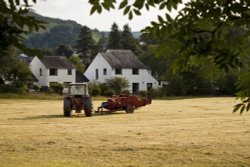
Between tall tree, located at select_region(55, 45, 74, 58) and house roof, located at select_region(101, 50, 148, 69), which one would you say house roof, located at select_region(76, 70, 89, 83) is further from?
tall tree, located at select_region(55, 45, 74, 58)

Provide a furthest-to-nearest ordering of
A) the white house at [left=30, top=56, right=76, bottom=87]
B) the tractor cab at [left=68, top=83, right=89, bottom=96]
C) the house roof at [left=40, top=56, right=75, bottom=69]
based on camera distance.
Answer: the house roof at [left=40, top=56, right=75, bottom=69]
the white house at [left=30, top=56, right=76, bottom=87]
the tractor cab at [left=68, top=83, right=89, bottom=96]

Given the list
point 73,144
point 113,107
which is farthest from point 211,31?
point 113,107

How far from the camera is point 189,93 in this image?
66312 mm

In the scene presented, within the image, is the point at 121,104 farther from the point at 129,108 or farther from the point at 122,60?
the point at 122,60

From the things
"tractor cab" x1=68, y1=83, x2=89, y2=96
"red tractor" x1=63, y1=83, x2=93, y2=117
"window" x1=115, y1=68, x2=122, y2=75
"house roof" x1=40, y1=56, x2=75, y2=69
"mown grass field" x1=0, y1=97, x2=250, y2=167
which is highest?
"house roof" x1=40, y1=56, x2=75, y2=69

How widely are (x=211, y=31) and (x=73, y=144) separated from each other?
10.5m

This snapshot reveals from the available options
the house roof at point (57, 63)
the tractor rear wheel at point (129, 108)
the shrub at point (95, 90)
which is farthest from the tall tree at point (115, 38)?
the tractor rear wheel at point (129, 108)

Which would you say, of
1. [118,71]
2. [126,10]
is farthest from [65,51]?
[126,10]

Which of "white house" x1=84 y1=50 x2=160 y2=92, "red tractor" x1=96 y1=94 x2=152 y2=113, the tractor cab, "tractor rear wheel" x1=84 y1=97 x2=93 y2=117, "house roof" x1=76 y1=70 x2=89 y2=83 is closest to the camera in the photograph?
"tractor rear wheel" x1=84 y1=97 x2=93 y2=117

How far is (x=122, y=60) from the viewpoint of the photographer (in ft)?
254

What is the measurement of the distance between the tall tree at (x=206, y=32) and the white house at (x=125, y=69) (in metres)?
70.5

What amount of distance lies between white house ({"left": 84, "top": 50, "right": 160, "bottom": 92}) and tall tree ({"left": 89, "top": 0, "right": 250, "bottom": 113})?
7046cm

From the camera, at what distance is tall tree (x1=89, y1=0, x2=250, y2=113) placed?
14.9 ft

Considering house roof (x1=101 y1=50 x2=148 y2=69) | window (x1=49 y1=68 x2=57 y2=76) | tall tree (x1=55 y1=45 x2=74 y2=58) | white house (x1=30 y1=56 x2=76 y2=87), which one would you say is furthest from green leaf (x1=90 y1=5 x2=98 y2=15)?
tall tree (x1=55 y1=45 x2=74 y2=58)
